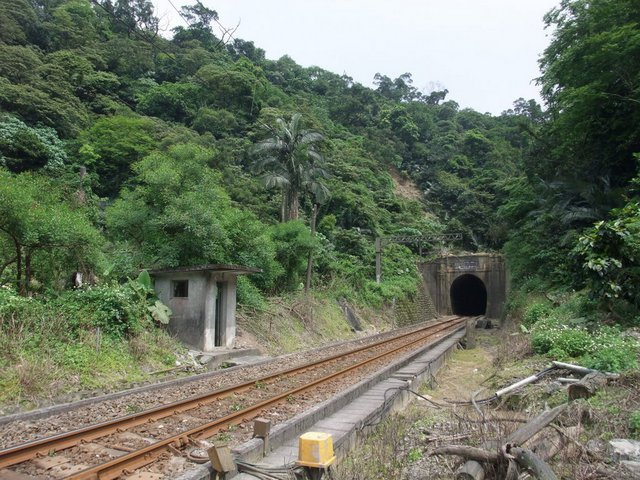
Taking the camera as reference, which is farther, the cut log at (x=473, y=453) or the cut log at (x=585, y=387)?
the cut log at (x=585, y=387)

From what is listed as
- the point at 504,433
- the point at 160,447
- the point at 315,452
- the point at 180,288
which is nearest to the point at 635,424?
the point at 504,433

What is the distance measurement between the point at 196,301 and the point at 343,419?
7.48 m

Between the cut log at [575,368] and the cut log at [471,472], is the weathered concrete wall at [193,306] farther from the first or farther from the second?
the cut log at [471,472]

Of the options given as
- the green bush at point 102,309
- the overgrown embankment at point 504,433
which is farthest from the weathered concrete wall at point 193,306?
the overgrown embankment at point 504,433

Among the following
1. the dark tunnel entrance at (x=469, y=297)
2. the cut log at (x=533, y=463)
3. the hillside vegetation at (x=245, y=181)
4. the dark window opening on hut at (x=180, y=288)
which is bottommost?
the dark tunnel entrance at (x=469, y=297)

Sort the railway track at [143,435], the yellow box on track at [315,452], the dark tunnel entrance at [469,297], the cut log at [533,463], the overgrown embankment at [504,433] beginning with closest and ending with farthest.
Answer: the cut log at [533,463], the yellow box on track at [315,452], the overgrown embankment at [504,433], the railway track at [143,435], the dark tunnel entrance at [469,297]

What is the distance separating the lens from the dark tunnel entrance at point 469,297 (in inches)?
1775

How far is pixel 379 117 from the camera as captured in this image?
209 ft

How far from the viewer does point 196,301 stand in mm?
13203

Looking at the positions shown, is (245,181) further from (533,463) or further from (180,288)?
(533,463)

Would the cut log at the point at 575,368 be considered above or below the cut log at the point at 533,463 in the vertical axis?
below

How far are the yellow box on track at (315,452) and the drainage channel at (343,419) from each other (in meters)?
1.06

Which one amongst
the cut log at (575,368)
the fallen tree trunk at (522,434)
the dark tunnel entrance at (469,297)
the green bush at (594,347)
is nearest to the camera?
the fallen tree trunk at (522,434)

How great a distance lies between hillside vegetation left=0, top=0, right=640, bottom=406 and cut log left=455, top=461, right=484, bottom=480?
466cm
